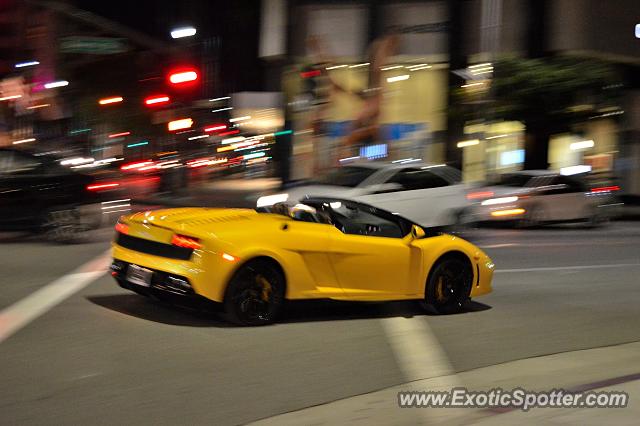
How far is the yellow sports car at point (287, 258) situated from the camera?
7.93 metres

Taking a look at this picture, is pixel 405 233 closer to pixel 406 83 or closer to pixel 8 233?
pixel 8 233

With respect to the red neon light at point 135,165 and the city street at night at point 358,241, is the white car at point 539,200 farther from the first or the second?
the red neon light at point 135,165

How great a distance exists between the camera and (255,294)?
821cm

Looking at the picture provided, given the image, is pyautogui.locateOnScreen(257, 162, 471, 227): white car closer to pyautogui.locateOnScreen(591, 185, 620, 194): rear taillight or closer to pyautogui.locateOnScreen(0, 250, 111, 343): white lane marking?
pyautogui.locateOnScreen(0, 250, 111, 343): white lane marking

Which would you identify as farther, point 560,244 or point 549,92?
point 549,92

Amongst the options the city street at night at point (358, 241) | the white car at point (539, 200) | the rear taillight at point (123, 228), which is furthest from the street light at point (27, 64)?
the rear taillight at point (123, 228)

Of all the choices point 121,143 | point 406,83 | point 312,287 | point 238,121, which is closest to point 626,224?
point 406,83

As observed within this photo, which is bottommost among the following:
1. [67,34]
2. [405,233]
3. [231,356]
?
[231,356]

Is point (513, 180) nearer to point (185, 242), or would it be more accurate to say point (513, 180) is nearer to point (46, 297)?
point (46, 297)

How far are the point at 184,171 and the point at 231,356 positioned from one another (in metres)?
25.3

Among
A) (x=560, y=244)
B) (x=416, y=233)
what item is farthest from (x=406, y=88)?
(x=416, y=233)

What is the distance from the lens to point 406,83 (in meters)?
32.8

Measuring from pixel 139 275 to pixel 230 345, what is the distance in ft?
Answer: 4.32

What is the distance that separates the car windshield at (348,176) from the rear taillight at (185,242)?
25.0ft
